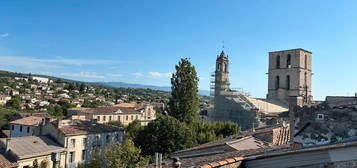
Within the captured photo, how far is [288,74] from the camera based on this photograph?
167ft

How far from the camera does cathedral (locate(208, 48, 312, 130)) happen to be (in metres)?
40.4

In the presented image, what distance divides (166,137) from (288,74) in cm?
3264

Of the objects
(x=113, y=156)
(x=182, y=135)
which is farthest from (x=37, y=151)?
(x=182, y=135)

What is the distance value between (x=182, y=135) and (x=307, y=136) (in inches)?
793

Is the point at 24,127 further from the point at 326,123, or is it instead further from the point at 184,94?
the point at 326,123

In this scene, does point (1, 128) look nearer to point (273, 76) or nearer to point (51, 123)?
point (51, 123)

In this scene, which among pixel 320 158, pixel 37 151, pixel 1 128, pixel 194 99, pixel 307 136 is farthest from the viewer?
pixel 1 128

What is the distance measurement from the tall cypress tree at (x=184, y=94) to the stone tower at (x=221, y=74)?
8.53 m

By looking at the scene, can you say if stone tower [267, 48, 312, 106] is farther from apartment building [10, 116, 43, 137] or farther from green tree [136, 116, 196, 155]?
apartment building [10, 116, 43, 137]

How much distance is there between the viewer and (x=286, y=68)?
51.2 m

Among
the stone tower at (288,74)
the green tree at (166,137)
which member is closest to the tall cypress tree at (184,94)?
the green tree at (166,137)

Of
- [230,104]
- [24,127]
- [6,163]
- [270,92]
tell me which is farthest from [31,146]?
[270,92]

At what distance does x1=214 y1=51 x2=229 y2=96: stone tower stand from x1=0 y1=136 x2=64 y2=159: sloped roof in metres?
25.8

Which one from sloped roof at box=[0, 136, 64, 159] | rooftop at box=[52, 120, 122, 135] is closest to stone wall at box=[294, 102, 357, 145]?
sloped roof at box=[0, 136, 64, 159]
